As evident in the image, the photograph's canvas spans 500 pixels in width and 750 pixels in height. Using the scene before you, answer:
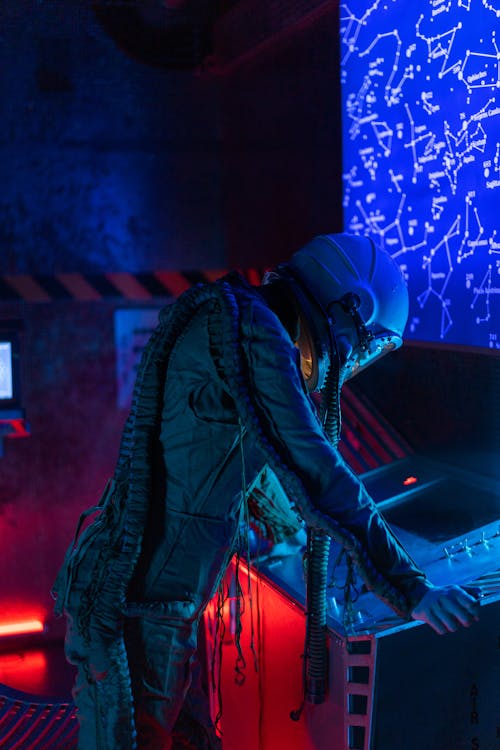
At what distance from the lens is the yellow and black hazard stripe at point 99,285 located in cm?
322

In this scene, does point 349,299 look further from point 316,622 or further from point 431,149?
point 431,149

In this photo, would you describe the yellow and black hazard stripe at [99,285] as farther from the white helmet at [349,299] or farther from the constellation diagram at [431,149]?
the white helmet at [349,299]

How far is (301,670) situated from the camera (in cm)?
159

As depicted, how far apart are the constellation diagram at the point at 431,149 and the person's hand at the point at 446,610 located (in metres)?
0.90

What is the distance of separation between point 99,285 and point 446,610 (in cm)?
248

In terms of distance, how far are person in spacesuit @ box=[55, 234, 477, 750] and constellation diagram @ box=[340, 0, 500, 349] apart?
1.82 ft

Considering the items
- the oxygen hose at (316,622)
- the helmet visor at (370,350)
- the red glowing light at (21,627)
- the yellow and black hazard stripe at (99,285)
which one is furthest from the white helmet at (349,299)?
the red glowing light at (21,627)

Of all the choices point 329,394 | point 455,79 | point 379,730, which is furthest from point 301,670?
point 455,79

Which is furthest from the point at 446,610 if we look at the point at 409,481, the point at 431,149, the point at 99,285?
the point at 99,285

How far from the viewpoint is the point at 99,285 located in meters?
3.31

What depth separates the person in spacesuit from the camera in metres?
1.32

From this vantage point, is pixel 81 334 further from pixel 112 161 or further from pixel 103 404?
pixel 112 161

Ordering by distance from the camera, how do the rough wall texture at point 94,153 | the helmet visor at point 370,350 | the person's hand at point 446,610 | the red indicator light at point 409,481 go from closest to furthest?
the person's hand at point 446,610 < the helmet visor at point 370,350 < the red indicator light at point 409,481 < the rough wall texture at point 94,153

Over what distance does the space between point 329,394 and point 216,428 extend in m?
0.25
